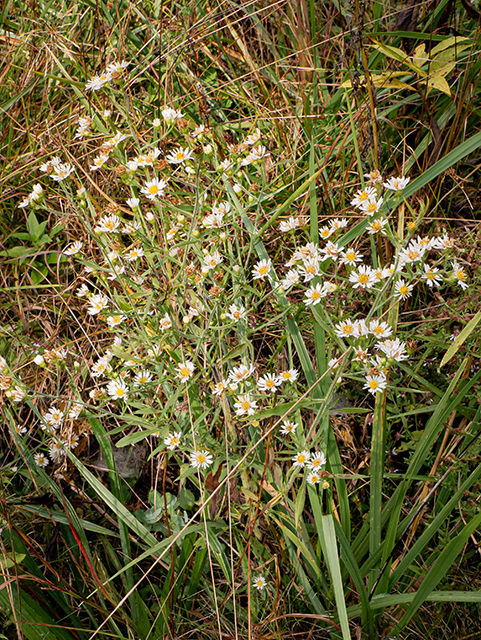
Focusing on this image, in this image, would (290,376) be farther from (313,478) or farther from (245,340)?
(313,478)

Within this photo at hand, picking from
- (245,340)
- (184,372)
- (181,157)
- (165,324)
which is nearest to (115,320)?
(165,324)

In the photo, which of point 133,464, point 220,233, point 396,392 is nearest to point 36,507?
point 133,464

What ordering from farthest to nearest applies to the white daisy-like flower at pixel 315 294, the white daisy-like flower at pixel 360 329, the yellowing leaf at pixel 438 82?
1. the yellowing leaf at pixel 438 82
2. the white daisy-like flower at pixel 315 294
3. the white daisy-like flower at pixel 360 329

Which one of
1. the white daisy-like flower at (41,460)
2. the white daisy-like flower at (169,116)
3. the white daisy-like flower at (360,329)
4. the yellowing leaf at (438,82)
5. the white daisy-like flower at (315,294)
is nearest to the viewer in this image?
the white daisy-like flower at (360,329)

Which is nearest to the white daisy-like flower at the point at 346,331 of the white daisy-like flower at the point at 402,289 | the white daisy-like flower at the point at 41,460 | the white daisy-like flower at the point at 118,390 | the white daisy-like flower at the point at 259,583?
the white daisy-like flower at the point at 402,289

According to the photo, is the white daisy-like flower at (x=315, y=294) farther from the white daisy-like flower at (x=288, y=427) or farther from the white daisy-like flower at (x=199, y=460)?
the white daisy-like flower at (x=199, y=460)
